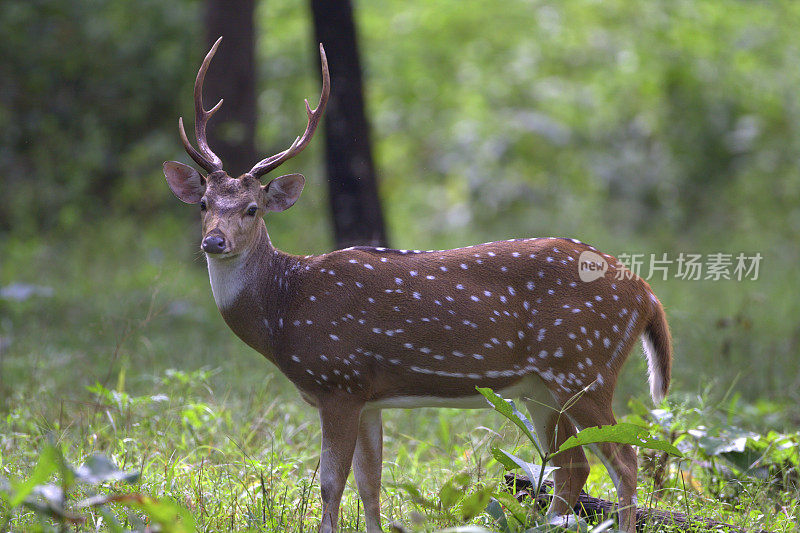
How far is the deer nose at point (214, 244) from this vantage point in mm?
3889

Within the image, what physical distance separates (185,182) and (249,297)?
0.65 meters

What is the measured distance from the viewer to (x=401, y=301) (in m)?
4.15

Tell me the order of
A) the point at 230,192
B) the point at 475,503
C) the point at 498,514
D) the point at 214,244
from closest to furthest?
the point at 475,503, the point at 498,514, the point at 214,244, the point at 230,192

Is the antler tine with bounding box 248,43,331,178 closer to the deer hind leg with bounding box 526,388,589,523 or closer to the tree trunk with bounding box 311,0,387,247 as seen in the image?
the deer hind leg with bounding box 526,388,589,523

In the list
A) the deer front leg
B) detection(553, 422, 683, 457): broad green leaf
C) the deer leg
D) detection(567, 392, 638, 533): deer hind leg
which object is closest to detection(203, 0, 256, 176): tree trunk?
the deer leg

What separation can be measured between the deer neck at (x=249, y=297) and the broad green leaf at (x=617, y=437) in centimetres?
144

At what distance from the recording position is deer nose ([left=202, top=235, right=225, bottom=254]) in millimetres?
3889

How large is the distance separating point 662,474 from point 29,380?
12.8 ft

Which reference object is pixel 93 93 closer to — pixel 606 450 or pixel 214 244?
pixel 214 244

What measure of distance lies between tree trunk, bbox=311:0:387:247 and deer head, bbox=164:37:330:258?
2835 millimetres

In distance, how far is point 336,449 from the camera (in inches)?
158

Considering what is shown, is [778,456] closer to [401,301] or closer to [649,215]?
[401,301]

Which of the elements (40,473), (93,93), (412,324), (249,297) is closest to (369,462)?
(412,324)

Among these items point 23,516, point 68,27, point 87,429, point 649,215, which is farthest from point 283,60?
point 23,516
